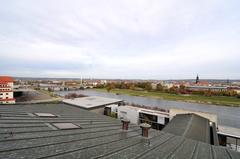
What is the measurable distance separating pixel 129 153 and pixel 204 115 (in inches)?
364

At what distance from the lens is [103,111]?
1396 centimetres

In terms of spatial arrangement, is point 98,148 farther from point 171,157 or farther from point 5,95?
point 5,95

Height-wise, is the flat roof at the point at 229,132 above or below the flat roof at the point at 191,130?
below

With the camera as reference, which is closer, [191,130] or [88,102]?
[191,130]

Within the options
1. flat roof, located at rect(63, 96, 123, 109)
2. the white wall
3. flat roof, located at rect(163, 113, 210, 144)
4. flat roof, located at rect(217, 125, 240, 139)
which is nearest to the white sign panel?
the white wall

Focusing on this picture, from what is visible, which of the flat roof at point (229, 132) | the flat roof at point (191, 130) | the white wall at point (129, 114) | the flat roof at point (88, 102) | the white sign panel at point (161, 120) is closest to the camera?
the flat roof at point (191, 130)

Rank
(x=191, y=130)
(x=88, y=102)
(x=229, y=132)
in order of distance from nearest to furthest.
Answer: (x=191, y=130) < (x=229, y=132) < (x=88, y=102)

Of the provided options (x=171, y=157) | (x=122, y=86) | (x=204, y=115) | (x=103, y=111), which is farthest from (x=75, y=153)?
(x=122, y=86)

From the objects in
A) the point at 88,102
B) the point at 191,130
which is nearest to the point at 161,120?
the point at 191,130

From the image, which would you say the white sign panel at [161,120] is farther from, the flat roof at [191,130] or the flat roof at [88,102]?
the flat roof at [88,102]

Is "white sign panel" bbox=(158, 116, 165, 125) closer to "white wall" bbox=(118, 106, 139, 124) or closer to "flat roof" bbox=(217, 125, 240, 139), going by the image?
"white wall" bbox=(118, 106, 139, 124)

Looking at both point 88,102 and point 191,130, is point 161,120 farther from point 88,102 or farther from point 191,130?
point 88,102

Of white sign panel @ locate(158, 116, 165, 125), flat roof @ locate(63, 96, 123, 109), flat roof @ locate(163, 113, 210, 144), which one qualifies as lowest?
white sign panel @ locate(158, 116, 165, 125)

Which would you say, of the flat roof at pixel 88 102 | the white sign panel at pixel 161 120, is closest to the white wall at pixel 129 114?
the white sign panel at pixel 161 120
